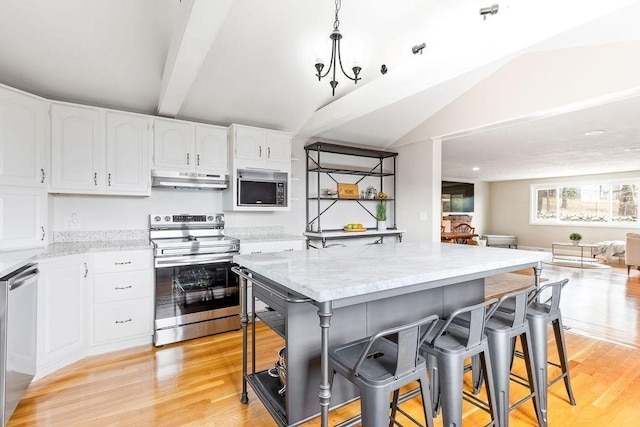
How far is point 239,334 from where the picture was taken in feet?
10.4

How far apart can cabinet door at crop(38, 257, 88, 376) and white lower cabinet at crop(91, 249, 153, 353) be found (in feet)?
0.35

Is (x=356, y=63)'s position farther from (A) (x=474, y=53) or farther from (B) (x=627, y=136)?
(B) (x=627, y=136)

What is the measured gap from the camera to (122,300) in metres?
2.83

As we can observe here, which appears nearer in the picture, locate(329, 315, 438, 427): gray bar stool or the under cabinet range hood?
locate(329, 315, 438, 427): gray bar stool

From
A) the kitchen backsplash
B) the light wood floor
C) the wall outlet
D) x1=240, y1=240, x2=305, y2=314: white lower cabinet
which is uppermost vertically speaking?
the wall outlet

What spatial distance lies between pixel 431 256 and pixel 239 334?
205cm

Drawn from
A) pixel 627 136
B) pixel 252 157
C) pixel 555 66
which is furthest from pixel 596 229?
pixel 252 157

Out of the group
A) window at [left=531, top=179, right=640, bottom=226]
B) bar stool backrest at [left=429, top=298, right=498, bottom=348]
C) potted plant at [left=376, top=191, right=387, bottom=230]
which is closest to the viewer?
bar stool backrest at [left=429, top=298, right=498, bottom=348]

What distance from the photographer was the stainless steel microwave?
3609 millimetres

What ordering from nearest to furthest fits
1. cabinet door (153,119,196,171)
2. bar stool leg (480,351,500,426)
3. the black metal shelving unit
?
1. bar stool leg (480,351,500,426)
2. cabinet door (153,119,196,171)
3. the black metal shelving unit

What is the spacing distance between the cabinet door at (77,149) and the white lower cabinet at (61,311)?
71 centimetres

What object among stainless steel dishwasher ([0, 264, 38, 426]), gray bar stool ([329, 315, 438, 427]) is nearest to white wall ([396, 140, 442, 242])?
gray bar stool ([329, 315, 438, 427])

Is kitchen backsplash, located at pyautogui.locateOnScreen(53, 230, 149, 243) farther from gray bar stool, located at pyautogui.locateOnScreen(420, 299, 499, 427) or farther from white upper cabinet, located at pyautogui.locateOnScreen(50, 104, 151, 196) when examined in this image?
gray bar stool, located at pyautogui.locateOnScreen(420, 299, 499, 427)

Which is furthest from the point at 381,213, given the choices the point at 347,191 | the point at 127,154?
the point at 127,154
